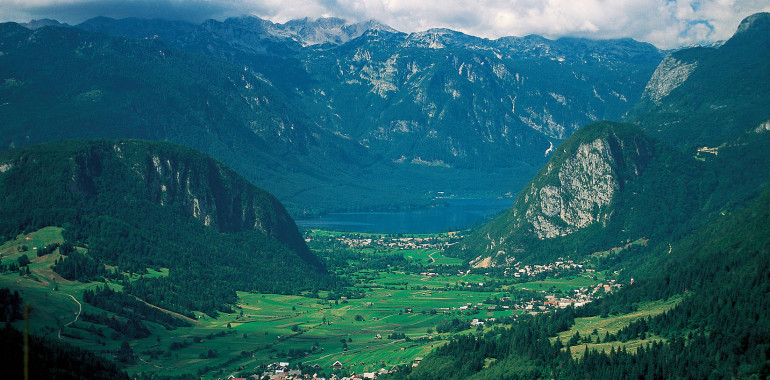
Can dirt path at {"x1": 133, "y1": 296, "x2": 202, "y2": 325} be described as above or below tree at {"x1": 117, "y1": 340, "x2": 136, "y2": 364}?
above

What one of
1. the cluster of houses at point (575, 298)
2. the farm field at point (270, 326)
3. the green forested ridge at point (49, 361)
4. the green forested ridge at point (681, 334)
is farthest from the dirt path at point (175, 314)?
the cluster of houses at point (575, 298)

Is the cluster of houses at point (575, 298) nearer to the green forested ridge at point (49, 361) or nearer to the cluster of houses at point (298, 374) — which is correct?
the cluster of houses at point (298, 374)

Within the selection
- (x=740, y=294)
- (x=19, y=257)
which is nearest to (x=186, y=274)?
(x=19, y=257)

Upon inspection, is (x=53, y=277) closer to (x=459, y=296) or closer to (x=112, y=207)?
(x=112, y=207)

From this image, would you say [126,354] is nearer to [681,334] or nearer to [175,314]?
[175,314]

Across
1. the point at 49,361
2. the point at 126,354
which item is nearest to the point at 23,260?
the point at 126,354

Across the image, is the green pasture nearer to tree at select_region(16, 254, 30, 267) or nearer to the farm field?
the farm field

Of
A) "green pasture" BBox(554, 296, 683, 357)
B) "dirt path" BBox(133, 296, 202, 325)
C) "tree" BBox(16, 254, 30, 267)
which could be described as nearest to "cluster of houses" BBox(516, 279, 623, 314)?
"green pasture" BBox(554, 296, 683, 357)

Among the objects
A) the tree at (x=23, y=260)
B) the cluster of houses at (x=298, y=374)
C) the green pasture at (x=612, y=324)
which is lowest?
the cluster of houses at (x=298, y=374)
